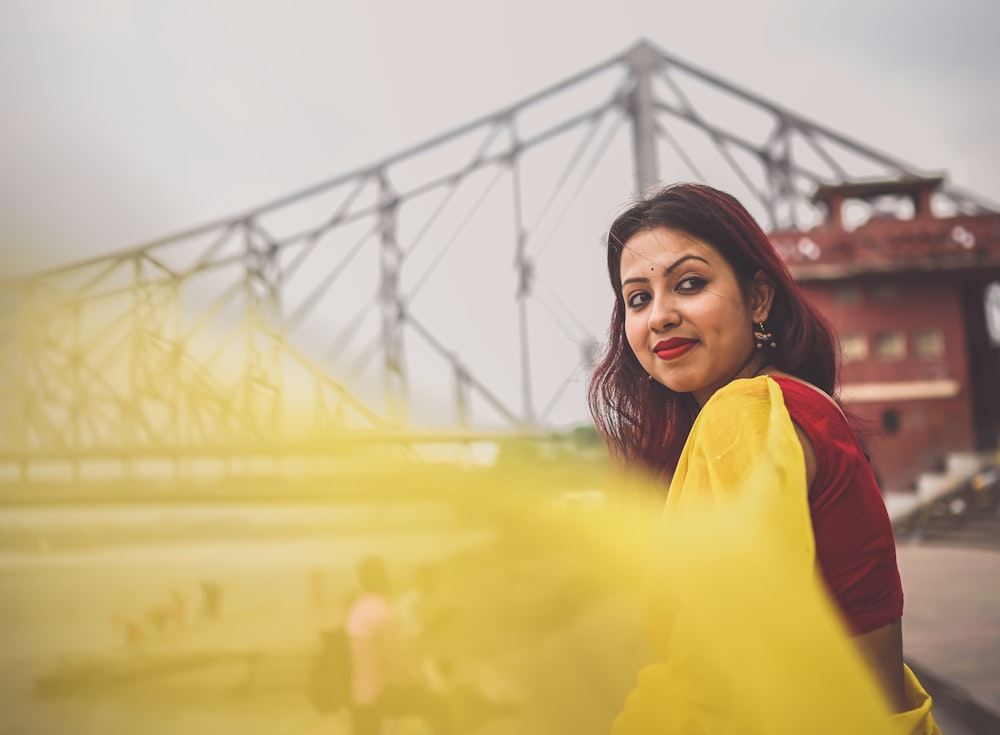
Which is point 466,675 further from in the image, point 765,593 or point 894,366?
point 894,366

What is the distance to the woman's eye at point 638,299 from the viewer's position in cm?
103

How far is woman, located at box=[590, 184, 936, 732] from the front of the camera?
2.43 feet

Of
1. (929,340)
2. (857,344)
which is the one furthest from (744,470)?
(929,340)

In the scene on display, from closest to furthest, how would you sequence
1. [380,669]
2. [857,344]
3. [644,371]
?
[644,371], [380,669], [857,344]

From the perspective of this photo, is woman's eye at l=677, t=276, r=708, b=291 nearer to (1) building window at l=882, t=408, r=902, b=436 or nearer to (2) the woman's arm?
(2) the woman's arm

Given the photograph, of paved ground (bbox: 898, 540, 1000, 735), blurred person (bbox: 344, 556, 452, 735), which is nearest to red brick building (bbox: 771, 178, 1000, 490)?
paved ground (bbox: 898, 540, 1000, 735)

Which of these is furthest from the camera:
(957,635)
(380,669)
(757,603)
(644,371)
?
(957,635)

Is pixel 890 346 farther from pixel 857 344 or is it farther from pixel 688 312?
pixel 688 312

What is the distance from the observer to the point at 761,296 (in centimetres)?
104

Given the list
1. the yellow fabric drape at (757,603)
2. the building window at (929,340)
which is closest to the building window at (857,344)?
the building window at (929,340)

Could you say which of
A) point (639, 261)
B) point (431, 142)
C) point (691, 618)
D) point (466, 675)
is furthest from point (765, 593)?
point (431, 142)

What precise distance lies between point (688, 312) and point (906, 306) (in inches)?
555

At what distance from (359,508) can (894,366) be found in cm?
1337

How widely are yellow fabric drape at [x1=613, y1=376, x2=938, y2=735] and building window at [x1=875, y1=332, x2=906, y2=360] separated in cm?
1394
